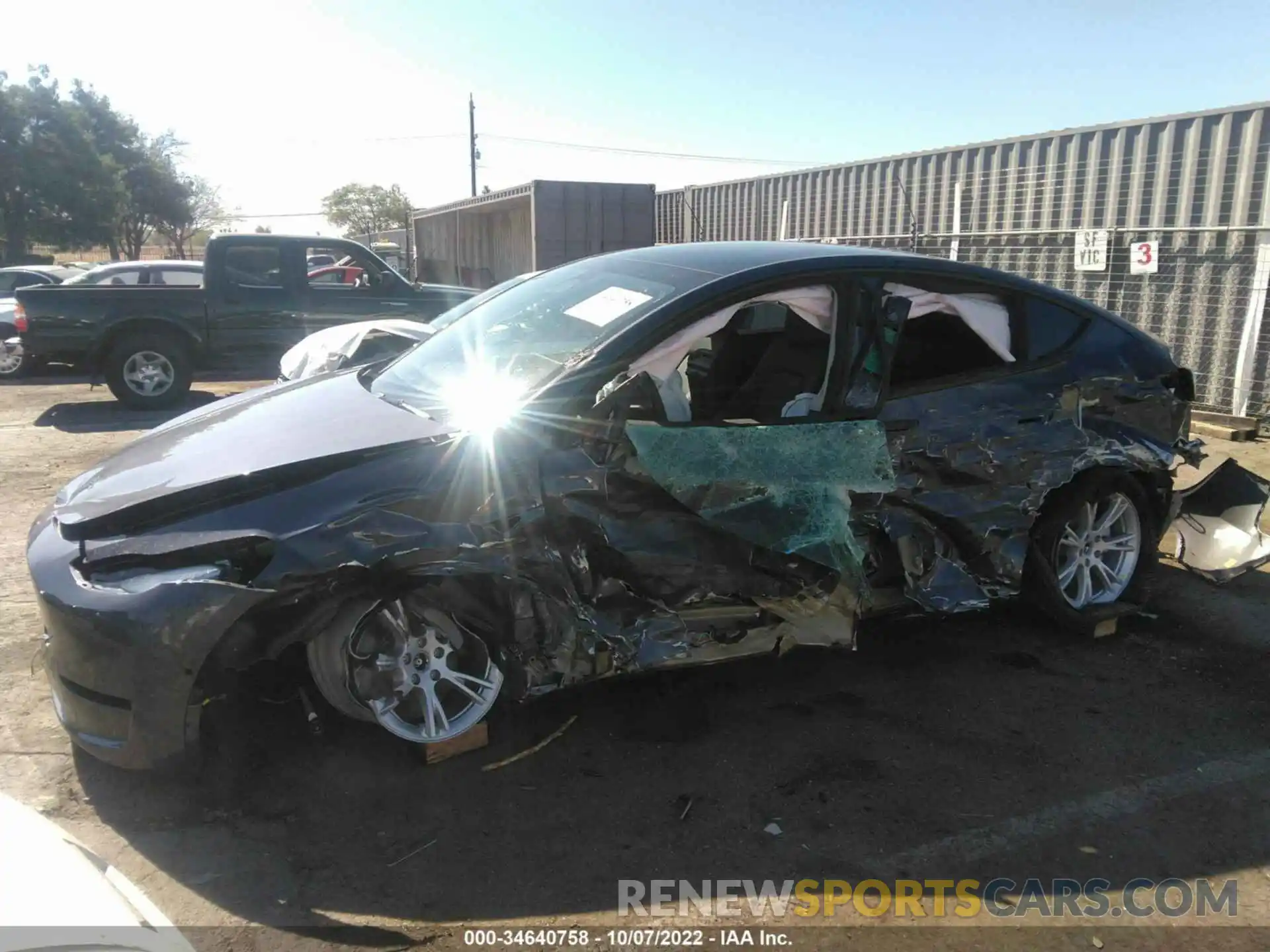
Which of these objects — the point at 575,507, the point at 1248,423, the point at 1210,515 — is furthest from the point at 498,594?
the point at 1248,423

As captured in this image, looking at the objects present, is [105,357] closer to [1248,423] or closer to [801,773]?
[801,773]

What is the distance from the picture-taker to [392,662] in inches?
118

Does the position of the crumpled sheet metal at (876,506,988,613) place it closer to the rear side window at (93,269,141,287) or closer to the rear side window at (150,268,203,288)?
the rear side window at (150,268,203,288)

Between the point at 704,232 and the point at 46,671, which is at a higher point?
the point at 704,232

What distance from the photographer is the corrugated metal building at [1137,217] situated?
820 cm

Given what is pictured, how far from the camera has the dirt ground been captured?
2.53 m

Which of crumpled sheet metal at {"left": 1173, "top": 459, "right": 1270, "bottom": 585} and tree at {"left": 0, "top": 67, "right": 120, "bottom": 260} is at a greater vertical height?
tree at {"left": 0, "top": 67, "right": 120, "bottom": 260}

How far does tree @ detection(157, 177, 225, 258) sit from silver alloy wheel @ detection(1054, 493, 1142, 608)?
4993cm

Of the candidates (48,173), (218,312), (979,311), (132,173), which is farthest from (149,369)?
(132,173)

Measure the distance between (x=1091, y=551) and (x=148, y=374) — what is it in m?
9.27

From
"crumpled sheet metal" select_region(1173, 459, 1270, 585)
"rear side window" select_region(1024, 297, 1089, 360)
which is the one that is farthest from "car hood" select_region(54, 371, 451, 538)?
"crumpled sheet metal" select_region(1173, 459, 1270, 585)

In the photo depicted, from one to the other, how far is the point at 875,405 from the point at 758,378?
645mm

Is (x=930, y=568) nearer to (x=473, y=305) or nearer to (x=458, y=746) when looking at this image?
(x=458, y=746)

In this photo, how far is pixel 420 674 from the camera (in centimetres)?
305
